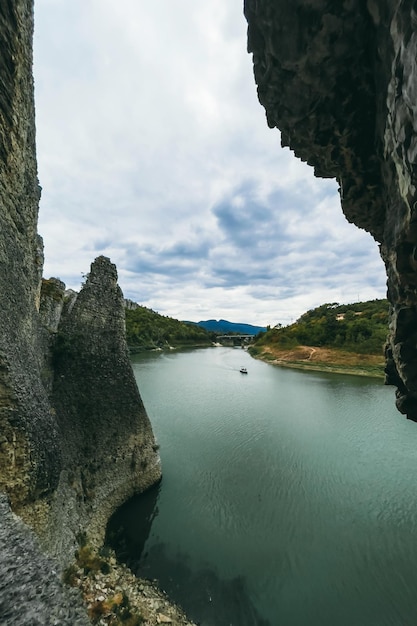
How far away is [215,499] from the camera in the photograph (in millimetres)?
11453

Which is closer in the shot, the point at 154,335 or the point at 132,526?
the point at 132,526

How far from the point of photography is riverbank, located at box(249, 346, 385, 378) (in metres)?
46.3

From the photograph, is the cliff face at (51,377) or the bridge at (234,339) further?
the bridge at (234,339)

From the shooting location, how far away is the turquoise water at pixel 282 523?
7.34 metres

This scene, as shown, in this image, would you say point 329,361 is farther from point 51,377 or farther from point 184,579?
point 51,377

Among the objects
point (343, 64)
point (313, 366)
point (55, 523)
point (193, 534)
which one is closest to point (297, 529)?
point (193, 534)

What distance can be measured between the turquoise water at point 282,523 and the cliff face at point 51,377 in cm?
221

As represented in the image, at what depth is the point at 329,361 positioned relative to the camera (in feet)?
176

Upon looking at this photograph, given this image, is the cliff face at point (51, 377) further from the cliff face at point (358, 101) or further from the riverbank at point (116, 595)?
the cliff face at point (358, 101)

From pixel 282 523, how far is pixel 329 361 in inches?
1901

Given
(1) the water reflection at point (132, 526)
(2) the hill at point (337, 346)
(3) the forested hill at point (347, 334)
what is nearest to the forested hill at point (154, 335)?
(2) the hill at point (337, 346)

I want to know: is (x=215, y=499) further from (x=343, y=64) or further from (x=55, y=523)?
(x=343, y=64)

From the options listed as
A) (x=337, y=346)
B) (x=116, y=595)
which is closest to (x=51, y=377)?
(x=116, y=595)

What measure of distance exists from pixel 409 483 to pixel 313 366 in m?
42.2
